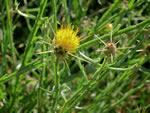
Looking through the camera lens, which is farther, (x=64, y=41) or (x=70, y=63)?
(x=70, y=63)

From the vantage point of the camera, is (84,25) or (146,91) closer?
(84,25)

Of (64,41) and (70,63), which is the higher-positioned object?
(64,41)

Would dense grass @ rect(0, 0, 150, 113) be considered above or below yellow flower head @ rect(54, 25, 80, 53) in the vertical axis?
below

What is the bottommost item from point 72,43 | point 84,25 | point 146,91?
point 146,91

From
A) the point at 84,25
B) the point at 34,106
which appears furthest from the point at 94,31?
the point at 34,106

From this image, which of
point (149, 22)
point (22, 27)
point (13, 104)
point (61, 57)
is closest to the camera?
point (61, 57)

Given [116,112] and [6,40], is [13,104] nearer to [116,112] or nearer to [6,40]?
[6,40]

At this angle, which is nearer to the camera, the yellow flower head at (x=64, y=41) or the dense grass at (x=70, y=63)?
the yellow flower head at (x=64, y=41)

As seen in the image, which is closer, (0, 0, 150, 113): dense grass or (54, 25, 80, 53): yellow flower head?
(54, 25, 80, 53): yellow flower head

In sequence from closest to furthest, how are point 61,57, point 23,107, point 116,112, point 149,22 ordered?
point 61,57 < point 149,22 < point 23,107 < point 116,112

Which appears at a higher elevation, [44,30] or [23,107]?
Result: [44,30]

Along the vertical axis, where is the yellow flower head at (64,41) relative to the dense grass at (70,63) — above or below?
above
